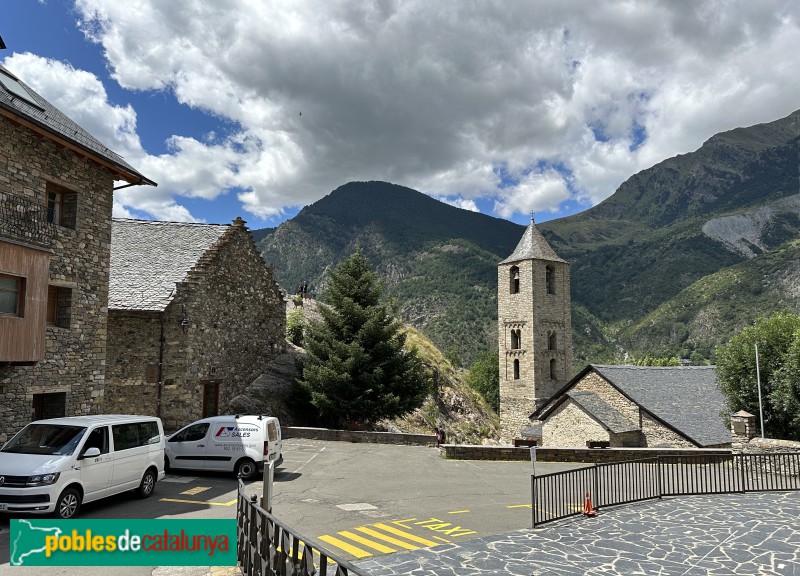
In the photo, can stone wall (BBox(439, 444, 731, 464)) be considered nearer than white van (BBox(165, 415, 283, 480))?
No

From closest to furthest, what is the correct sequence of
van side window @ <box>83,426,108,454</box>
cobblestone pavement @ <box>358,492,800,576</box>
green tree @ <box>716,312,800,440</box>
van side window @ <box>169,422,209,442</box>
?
cobblestone pavement @ <box>358,492,800,576</box> → van side window @ <box>83,426,108,454</box> → van side window @ <box>169,422,209,442</box> → green tree @ <box>716,312,800,440</box>

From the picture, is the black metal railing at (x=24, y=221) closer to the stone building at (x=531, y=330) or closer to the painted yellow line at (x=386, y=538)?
the painted yellow line at (x=386, y=538)

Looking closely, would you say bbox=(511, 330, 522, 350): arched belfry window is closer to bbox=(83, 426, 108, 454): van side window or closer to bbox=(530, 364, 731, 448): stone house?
bbox=(530, 364, 731, 448): stone house

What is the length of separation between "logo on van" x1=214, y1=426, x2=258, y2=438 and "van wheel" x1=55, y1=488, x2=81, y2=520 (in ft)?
16.8

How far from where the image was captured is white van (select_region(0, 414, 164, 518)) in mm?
9430

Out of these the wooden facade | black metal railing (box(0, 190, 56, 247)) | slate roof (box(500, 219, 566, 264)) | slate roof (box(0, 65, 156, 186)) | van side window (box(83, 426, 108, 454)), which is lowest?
van side window (box(83, 426, 108, 454))

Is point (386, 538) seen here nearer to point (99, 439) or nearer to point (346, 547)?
point (346, 547)

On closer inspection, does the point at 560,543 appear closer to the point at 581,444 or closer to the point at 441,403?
the point at 581,444

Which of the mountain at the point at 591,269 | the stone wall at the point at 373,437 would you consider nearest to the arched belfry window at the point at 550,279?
the mountain at the point at 591,269

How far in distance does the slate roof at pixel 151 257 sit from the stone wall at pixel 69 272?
4.99 metres

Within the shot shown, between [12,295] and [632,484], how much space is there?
16.4 metres

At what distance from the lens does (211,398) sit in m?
24.6

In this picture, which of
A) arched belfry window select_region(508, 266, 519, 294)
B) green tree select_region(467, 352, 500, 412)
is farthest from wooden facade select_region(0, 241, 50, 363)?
green tree select_region(467, 352, 500, 412)

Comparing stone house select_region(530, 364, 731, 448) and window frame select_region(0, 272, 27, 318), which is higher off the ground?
window frame select_region(0, 272, 27, 318)
